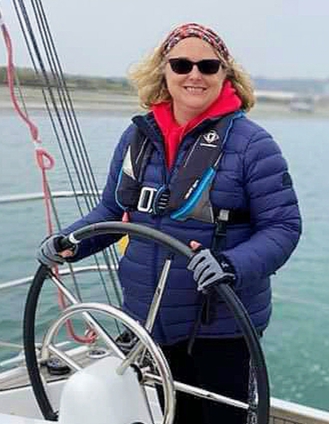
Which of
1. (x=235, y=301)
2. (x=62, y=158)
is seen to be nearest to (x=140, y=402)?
(x=235, y=301)

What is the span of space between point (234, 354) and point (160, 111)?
0.47 metres

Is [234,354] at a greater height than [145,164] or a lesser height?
lesser

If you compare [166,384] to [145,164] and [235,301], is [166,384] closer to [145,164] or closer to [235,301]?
[235,301]

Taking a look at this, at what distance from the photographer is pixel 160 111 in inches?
60.7

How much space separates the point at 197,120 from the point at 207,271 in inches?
14.4

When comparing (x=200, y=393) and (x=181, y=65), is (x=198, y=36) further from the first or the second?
(x=200, y=393)

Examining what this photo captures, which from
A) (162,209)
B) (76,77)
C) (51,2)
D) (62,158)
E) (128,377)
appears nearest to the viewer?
(128,377)

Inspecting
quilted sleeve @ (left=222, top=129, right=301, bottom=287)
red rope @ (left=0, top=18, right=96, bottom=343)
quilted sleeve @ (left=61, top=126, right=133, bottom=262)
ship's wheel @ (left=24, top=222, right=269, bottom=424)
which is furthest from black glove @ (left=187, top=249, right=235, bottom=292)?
red rope @ (left=0, top=18, right=96, bottom=343)

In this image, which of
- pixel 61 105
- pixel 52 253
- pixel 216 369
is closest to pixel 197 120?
pixel 52 253

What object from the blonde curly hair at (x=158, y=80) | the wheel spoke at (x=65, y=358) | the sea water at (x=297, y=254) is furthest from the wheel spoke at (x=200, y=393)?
the sea water at (x=297, y=254)

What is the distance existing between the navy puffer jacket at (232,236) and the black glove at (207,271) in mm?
90

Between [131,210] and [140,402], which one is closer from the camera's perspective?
[140,402]

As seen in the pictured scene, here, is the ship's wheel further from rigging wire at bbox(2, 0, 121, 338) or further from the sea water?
rigging wire at bbox(2, 0, 121, 338)

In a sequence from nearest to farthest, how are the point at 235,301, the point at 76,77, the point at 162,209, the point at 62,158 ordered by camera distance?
1. the point at 235,301
2. the point at 162,209
3. the point at 62,158
4. the point at 76,77
